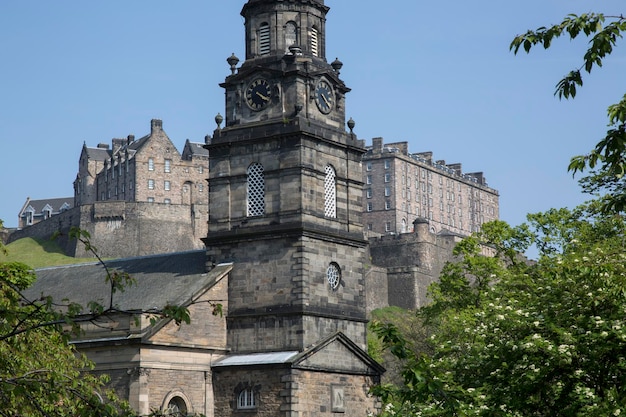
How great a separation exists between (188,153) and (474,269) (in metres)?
100

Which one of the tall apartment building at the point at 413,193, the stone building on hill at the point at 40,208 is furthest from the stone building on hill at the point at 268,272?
the stone building on hill at the point at 40,208

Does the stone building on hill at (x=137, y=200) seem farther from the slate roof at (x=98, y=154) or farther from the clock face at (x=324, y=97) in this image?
the clock face at (x=324, y=97)

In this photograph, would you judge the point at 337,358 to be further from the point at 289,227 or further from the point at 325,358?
the point at 289,227

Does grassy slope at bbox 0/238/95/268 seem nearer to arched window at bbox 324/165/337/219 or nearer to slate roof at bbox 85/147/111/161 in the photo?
slate roof at bbox 85/147/111/161

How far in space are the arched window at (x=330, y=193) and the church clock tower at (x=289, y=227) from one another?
0.05 metres

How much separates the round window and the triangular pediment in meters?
1.93

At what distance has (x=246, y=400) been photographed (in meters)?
38.5

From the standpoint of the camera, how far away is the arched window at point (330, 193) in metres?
40.6

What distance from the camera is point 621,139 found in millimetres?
11648

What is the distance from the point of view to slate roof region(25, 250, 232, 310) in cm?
3972

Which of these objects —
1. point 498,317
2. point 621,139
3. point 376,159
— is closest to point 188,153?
point 376,159

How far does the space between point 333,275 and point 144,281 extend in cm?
736

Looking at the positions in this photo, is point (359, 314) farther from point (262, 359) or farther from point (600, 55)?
point (600, 55)

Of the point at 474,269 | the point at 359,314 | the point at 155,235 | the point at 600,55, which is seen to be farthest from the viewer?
the point at 155,235
